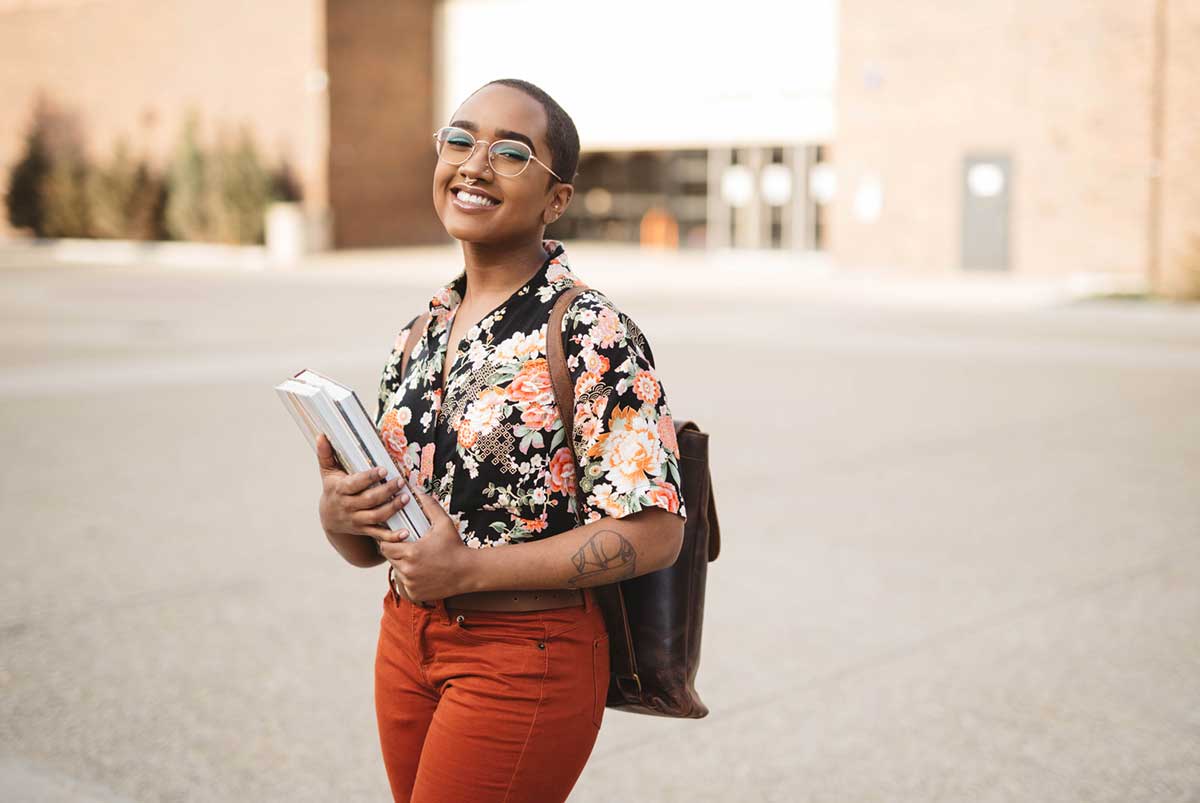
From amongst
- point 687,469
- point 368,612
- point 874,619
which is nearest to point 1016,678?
point 874,619

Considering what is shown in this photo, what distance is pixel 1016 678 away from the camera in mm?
5258

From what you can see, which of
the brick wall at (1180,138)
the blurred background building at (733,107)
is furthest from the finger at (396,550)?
the brick wall at (1180,138)

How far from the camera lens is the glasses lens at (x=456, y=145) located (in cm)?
238

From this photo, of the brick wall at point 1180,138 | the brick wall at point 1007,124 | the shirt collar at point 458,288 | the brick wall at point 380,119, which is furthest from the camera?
the brick wall at point 380,119

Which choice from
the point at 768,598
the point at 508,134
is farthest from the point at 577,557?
the point at 768,598

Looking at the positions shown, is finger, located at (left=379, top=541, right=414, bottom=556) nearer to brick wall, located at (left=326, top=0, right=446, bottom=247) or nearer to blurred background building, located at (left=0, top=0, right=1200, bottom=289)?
blurred background building, located at (left=0, top=0, right=1200, bottom=289)

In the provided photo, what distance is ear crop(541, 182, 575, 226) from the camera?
2.44 meters

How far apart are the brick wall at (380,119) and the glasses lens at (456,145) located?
120 ft

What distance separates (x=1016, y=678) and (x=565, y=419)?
349 cm

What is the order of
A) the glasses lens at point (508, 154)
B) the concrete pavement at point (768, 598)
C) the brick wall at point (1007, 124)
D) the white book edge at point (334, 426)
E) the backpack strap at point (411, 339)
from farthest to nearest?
the brick wall at point (1007, 124) < the concrete pavement at point (768, 598) < the backpack strap at point (411, 339) < the glasses lens at point (508, 154) < the white book edge at point (334, 426)

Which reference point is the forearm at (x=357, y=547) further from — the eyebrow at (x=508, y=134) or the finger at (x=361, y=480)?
the eyebrow at (x=508, y=134)

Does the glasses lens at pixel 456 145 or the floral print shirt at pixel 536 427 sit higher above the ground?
the glasses lens at pixel 456 145

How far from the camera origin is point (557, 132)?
2398 millimetres

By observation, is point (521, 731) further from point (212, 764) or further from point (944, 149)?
point (944, 149)
